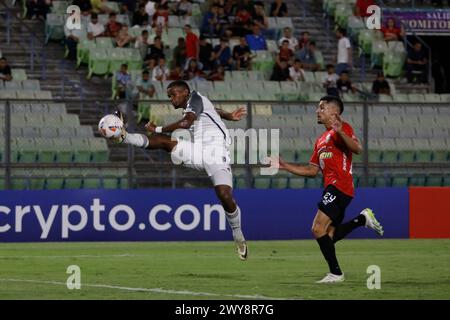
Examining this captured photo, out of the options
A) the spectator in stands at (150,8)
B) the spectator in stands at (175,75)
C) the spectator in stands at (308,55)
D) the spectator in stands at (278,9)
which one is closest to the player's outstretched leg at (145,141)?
the spectator in stands at (175,75)

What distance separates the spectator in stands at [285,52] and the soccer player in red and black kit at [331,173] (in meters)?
14.7

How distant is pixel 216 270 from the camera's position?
18.2 m

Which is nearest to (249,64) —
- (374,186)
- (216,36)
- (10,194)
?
(216,36)

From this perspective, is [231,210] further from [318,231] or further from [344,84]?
[344,84]

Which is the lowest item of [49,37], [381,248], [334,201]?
[381,248]

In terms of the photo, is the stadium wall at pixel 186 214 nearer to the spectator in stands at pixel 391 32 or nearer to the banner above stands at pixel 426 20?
the spectator in stands at pixel 391 32

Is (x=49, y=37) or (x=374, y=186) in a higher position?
(x=49, y=37)

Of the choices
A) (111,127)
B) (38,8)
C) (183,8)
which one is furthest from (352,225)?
(183,8)

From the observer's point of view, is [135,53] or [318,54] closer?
[135,53]

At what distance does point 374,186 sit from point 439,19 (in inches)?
424

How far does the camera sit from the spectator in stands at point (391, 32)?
3412 centimetres
